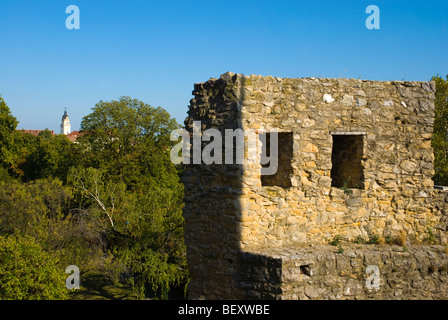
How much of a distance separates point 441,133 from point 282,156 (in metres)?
18.3

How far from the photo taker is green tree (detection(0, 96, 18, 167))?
31922 mm

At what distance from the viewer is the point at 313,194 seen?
231 inches

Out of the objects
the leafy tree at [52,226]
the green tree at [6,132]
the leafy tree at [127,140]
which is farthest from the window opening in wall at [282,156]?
the green tree at [6,132]

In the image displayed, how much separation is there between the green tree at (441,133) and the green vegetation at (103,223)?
12.4 metres

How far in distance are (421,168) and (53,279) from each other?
26.1 ft

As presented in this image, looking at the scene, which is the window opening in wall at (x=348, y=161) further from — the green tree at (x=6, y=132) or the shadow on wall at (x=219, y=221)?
the green tree at (x=6, y=132)

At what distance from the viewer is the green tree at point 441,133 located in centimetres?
2012

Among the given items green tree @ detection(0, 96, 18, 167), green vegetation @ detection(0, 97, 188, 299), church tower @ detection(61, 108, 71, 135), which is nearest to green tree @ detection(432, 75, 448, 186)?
green vegetation @ detection(0, 97, 188, 299)

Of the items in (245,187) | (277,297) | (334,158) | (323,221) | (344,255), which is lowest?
(277,297)

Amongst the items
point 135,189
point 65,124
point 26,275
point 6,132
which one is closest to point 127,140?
point 135,189

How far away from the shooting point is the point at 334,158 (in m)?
6.88

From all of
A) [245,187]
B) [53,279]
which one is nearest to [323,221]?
[245,187]

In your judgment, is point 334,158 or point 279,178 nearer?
point 279,178

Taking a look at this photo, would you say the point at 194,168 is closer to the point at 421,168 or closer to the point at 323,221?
the point at 323,221
